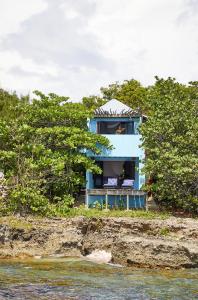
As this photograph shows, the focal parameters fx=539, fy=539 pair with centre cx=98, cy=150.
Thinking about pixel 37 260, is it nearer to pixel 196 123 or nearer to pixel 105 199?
pixel 105 199

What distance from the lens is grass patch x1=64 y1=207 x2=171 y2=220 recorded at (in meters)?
28.6

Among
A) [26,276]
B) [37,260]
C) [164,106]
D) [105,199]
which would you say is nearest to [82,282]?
[26,276]

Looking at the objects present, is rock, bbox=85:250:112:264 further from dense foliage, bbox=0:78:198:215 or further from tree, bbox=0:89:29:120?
tree, bbox=0:89:29:120

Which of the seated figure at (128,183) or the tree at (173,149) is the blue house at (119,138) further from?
the tree at (173,149)

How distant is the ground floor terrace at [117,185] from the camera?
3198 cm

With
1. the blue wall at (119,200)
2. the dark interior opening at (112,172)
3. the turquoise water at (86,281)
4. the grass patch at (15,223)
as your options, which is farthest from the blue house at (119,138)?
the turquoise water at (86,281)

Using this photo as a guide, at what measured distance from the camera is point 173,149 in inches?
1195

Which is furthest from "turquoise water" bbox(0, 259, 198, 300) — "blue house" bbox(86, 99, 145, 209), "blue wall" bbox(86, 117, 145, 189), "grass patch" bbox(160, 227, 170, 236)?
"blue wall" bbox(86, 117, 145, 189)

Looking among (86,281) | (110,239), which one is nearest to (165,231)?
(110,239)

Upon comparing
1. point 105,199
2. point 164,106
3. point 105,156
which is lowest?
point 105,199

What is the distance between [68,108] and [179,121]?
7174 millimetres

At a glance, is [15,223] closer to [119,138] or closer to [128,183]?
[128,183]

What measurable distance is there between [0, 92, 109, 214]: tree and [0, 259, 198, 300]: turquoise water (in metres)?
6.38

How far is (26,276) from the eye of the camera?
61.8 ft
